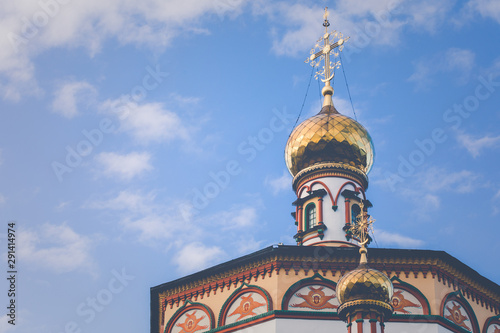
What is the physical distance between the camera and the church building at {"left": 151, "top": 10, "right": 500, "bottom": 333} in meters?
16.4

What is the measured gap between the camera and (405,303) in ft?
59.6

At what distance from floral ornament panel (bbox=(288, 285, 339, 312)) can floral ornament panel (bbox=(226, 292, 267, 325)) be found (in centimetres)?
66

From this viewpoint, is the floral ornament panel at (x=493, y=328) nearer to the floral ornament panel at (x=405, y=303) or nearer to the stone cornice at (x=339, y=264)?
the stone cornice at (x=339, y=264)

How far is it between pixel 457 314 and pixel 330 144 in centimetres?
557

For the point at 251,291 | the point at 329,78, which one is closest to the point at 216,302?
the point at 251,291

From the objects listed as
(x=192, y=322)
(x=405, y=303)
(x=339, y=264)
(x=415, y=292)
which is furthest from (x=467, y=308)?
(x=192, y=322)

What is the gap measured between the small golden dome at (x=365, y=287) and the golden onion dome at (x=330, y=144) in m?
6.05

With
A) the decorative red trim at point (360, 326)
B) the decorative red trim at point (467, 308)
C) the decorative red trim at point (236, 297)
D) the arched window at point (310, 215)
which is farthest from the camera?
the arched window at point (310, 215)

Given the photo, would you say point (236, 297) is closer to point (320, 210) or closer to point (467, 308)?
point (320, 210)

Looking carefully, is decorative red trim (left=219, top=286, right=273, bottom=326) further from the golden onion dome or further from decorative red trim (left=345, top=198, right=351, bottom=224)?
the golden onion dome

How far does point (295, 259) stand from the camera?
1870 cm

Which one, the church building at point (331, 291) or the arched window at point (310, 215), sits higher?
the arched window at point (310, 215)

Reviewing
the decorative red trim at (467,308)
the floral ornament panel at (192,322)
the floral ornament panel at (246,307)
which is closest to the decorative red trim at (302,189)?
the floral ornament panel at (246,307)

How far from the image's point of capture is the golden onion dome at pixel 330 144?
2177 cm
